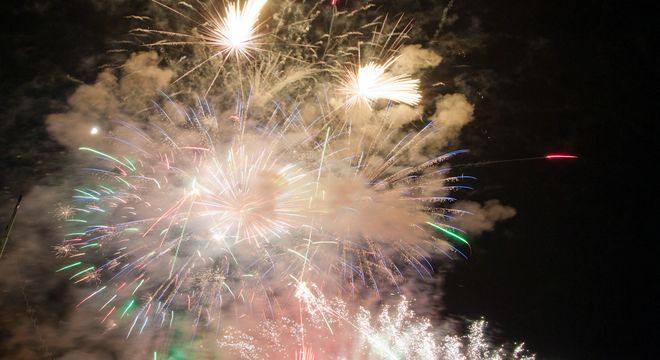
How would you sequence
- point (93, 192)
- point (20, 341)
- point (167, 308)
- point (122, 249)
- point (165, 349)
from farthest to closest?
point (165, 349)
point (20, 341)
point (167, 308)
point (122, 249)
point (93, 192)

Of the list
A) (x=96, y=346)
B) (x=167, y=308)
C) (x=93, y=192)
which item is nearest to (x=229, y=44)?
(x=93, y=192)

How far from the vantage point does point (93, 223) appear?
8266 millimetres

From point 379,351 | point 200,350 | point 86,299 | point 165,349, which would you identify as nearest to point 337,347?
point 379,351

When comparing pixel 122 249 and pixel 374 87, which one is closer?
pixel 374 87

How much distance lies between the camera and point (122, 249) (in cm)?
952

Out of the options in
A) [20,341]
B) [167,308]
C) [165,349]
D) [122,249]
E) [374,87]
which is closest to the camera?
[374,87]

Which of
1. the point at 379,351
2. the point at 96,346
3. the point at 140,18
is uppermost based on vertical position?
the point at 140,18

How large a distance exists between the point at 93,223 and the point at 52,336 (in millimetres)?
8584

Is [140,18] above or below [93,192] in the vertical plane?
above

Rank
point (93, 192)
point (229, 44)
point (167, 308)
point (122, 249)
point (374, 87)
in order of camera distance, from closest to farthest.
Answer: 1. point (229, 44)
2. point (374, 87)
3. point (93, 192)
4. point (122, 249)
5. point (167, 308)

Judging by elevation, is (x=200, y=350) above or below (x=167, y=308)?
below

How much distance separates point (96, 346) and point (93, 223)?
28.7ft

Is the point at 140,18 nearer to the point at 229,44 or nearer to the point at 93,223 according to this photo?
the point at 229,44

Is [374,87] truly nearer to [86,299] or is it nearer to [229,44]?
[229,44]
